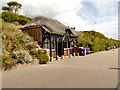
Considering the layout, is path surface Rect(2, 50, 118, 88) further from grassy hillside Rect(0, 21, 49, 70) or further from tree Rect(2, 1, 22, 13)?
tree Rect(2, 1, 22, 13)

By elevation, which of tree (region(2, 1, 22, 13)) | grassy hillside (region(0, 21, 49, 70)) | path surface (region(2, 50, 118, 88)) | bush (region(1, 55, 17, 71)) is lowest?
path surface (region(2, 50, 118, 88))

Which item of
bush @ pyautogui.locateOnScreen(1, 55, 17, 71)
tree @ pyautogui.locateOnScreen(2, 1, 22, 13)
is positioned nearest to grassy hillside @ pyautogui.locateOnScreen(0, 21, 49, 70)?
bush @ pyautogui.locateOnScreen(1, 55, 17, 71)

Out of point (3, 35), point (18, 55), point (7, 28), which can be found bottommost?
point (18, 55)

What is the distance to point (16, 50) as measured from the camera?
30.3ft

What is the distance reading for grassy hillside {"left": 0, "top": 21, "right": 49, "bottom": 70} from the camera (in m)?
7.46

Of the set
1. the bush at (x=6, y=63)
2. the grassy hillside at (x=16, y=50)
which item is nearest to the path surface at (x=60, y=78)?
the bush at (x=6, y=63)

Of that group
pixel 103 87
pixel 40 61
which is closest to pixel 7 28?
pixel 40 61

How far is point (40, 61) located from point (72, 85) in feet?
18.4

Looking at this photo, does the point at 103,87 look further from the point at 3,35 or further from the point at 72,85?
the point at 3,35

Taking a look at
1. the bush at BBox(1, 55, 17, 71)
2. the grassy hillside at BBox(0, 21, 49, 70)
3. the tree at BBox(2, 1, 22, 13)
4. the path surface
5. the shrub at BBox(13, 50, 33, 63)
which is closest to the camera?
the path surface

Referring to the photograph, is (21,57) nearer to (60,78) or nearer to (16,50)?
(16,50)

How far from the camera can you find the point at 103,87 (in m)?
4.32

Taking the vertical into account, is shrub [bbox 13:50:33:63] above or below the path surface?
above

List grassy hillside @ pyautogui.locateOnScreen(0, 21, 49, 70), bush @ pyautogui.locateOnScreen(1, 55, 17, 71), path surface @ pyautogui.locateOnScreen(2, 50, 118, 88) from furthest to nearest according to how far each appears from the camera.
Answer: grassy hillside @ pyautogui.locateOnScreen(0, 21, 49, 70), bush @ pyautogui.locateOnScreen(1, 55, 17, 71), path surface @ pyautogui.locateOnScreen(2, 50, 118, 88)
